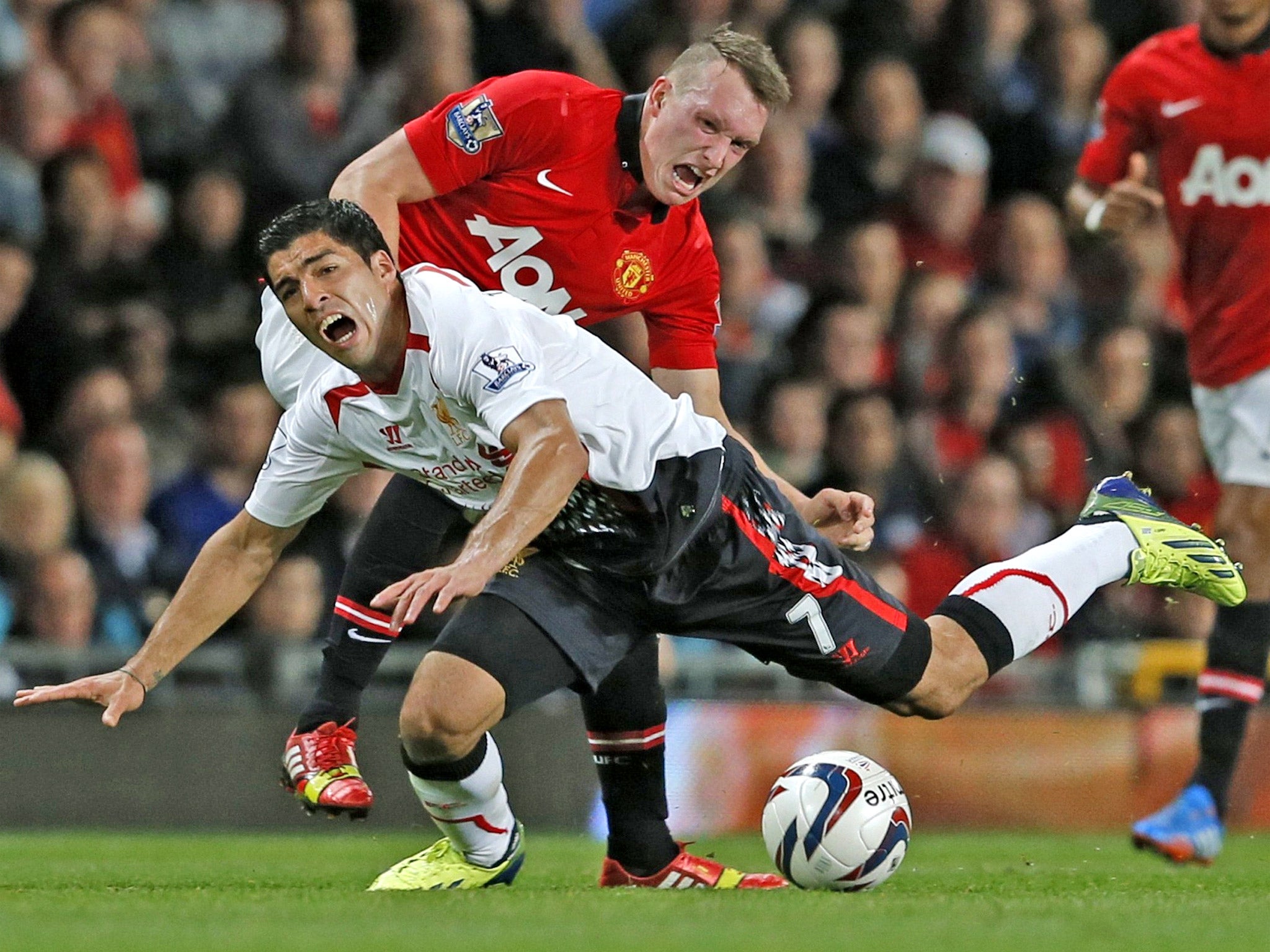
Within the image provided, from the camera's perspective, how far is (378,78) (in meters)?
9.82

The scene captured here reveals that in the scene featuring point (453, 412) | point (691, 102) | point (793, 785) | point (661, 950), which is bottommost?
point (793, 785)

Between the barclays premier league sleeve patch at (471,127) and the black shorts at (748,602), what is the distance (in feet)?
4.07

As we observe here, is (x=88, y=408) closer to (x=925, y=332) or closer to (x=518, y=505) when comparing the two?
(x=925, y=332)

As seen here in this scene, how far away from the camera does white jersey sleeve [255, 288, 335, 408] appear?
569 cm

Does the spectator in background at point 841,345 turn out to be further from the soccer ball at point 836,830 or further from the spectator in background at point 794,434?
the soccer ball at point 836,830

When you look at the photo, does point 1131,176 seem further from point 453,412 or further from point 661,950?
point 661,950

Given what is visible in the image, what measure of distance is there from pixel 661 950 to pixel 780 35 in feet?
27.0

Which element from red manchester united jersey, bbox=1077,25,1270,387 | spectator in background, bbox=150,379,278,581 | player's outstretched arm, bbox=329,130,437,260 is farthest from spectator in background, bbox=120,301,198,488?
red manchester united jersey, bbox=1077,25,1270,387

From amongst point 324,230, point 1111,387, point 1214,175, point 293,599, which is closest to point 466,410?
point 324,230

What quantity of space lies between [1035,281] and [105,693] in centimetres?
694

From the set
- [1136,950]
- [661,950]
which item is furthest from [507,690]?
[1136,950]

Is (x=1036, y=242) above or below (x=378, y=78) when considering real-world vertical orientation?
below

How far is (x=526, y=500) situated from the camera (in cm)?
428

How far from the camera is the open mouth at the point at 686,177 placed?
5613 millimetres
